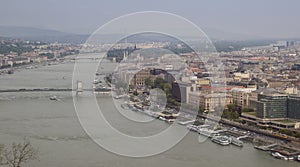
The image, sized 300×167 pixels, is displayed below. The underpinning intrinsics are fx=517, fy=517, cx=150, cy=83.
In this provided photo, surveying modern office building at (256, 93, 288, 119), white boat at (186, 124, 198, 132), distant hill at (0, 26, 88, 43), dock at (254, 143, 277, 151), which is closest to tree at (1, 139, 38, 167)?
white boat at (186, 124, 198, 132)

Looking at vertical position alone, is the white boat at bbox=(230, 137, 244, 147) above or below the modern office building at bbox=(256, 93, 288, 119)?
below

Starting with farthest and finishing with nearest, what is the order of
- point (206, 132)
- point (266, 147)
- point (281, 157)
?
1. point (206, 132)
2. point (266, 147)
3. point (281, 157)

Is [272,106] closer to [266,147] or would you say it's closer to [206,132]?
[206,132]

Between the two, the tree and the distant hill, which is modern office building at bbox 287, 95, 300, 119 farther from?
the distant hill

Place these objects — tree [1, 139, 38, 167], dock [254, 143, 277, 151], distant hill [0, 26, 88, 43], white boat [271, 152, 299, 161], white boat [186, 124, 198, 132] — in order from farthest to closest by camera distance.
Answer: distant hill [0, 26, 88, 43]
white boat [186, 124, 198, 132]
dock [254, 143, 277, 151]
white boat [271, 152, 299, 161]
tree [1, 139, 38, 167]

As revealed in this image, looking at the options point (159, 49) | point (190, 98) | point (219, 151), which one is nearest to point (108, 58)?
point (159, 49)

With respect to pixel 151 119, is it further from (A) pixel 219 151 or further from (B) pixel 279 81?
(B) pixel 279 81

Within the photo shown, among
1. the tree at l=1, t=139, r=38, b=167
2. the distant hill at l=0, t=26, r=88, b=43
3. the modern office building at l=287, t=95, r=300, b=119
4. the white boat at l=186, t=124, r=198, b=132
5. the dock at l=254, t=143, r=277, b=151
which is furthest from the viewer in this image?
the distant hill at l=0, t=26, r=88, b=43

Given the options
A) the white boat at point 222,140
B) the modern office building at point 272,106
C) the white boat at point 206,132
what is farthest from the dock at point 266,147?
the modern office building at point 272,106

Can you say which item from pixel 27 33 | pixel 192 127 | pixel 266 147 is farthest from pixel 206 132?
pixel 27 33
